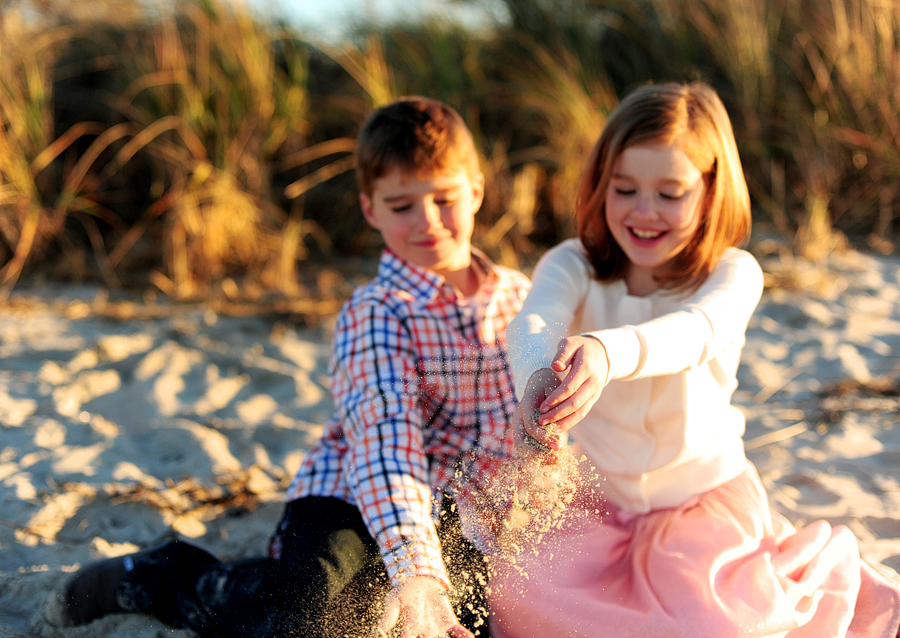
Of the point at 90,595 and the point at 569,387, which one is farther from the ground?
the point at 569,387

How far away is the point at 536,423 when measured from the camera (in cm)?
137

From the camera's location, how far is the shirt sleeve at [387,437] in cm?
156

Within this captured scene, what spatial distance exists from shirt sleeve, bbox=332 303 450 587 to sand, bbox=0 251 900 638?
0.66m

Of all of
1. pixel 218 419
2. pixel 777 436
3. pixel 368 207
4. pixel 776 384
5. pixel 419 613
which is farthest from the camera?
pixel 776 384

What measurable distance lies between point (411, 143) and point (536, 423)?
85 centimetres

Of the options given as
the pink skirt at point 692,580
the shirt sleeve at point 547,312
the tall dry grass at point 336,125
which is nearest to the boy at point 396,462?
the pink skirt at point 692,580

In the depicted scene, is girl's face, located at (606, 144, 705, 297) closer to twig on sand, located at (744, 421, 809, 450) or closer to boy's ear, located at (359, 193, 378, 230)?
boy's ear, located at (359, 193, 378, 230)

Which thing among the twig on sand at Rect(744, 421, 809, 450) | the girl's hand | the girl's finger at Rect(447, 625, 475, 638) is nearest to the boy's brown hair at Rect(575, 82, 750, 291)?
the girl's hand

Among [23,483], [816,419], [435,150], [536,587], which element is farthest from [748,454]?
[23,483]

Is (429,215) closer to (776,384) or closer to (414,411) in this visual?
(414,411)

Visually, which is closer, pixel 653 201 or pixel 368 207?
pixel 653 201

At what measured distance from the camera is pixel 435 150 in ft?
6.19

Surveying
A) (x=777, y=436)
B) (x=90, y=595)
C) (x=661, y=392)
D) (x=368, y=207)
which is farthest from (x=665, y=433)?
(x=90, y=595)

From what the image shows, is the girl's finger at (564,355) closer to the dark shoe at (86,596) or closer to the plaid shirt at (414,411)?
the plaid shirt at (414,411)
